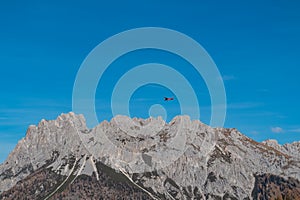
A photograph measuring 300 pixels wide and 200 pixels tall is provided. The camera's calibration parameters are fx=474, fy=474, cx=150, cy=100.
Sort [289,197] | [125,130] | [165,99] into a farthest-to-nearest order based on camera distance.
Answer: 1. [289,197]
2. [165,99]
3. [125,130]

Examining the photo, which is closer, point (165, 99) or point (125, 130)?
point (125, 130)

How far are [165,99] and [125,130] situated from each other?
858 centimetres

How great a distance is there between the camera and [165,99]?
69.8 m

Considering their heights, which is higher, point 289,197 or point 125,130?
point 289,197

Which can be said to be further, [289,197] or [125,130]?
[289,197]

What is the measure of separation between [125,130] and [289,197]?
2955 inches

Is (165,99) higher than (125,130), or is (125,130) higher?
(165,99)

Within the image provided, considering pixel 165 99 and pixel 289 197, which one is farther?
pixel 289 197

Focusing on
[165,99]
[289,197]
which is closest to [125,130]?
[165,99]

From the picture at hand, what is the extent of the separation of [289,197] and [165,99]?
69675 mm

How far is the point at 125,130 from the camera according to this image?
64.9 meters

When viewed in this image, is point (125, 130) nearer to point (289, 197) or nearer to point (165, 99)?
point (165, 99)

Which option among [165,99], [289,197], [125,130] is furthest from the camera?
[289,197]
